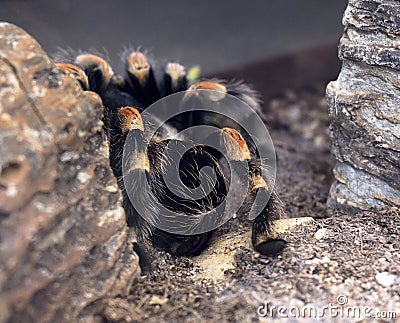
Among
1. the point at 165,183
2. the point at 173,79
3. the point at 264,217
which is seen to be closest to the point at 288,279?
the point at 264,217

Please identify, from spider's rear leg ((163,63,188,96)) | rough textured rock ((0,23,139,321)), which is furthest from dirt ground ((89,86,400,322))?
spider's rear leg ((163,63,188,96))

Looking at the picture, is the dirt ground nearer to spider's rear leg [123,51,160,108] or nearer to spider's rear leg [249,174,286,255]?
spider's rear leg [249,174,286,255]

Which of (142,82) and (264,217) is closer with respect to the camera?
(264,217)

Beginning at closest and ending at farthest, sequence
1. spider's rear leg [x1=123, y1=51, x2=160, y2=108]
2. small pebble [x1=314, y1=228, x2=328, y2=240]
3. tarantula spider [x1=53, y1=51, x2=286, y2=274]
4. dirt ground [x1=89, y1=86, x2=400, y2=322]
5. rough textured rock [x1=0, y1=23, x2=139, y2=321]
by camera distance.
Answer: rough textured rock [x1=0, y1=23, x2=139, y2=321] < dirt ground [x1=89, y1=86, x2=400, y2=322] < tarantula spider [x1=53, y1=51, x2=286, y2=274] < small pebble [x1=314, y1=228, x2=328, y2=240] < spider's rear leg [x1=123, y1=51, x2=160, y2=108]

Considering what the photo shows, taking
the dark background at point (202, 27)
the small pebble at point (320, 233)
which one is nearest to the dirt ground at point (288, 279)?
the small pebble at point (320, 233)

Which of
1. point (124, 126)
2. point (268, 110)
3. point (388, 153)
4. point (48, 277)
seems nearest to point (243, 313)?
point (48, 277)

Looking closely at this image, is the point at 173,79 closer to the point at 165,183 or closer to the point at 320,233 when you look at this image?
the point at 165,183

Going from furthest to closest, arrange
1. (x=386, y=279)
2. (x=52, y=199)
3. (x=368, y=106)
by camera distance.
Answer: (x=368, y=106) < (x=386, y=279) < (x=52, y=199)
